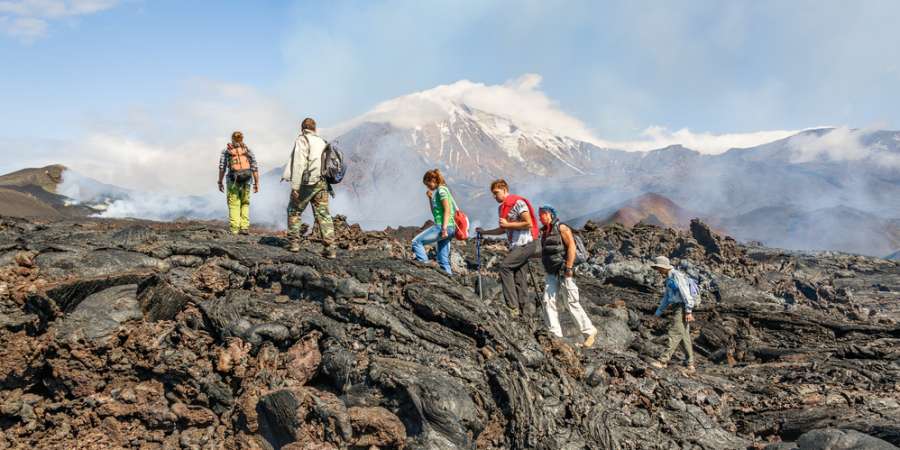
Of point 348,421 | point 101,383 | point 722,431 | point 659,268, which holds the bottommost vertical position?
point 722,431

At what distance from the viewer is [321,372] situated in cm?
648

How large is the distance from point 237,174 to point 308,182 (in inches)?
86.2

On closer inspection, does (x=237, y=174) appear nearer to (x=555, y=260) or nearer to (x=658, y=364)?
(x=555, y=260)

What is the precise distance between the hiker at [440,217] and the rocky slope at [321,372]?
0.36m

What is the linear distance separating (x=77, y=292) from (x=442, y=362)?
4141 millimetres

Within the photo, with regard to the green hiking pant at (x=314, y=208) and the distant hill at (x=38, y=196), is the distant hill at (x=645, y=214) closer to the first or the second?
the distant hill at (x=38, y=196)

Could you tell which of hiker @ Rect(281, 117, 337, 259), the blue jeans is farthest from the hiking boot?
hiker @ Rect(281, 117, 337, 259)

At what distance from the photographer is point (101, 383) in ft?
20.7

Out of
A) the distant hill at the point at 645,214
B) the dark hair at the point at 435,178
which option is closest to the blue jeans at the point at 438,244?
the dark hair at the point at 435,178

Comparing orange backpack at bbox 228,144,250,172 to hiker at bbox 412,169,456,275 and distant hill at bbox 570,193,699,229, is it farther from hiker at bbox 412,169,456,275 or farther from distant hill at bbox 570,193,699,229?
distant hill at bbox 570,193,699,229

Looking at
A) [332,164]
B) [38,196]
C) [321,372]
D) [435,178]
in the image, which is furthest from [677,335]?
[38,196]

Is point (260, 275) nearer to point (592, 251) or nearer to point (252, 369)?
point (252, 369)

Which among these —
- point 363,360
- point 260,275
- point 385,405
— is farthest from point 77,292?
point 385,405

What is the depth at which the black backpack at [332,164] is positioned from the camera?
8.59 metres
